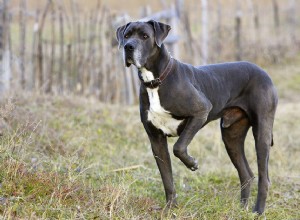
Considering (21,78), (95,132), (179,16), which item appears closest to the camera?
(95,132)

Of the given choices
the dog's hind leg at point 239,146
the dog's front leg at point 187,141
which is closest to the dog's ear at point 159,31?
the dog's front leg at point 187,141

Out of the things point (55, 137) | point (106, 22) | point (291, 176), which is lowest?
point (291, 176)

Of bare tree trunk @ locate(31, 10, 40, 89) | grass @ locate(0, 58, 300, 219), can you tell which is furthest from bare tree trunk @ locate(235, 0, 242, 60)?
bare tree trunk @ locate(31, 10, 40, 89)

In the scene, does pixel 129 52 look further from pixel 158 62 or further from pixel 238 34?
pixel 238 34

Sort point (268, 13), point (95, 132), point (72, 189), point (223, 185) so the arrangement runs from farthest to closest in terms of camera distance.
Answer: point (268, 13) → point (95, 132) → point (223, 185) → point (72, 189)

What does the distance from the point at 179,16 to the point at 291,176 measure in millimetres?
7242

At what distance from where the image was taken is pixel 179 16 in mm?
13711

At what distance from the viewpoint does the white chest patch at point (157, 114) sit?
16.9 ft

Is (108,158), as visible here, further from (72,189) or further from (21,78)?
(21,78)

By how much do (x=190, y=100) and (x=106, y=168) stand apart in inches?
84.3

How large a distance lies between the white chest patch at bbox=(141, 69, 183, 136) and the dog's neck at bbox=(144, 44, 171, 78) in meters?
0.05

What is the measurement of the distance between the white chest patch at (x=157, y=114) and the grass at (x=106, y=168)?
593mm

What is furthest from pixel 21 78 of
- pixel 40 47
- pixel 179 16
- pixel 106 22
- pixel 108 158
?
pixel 179 16

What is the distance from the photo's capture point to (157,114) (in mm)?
5180
